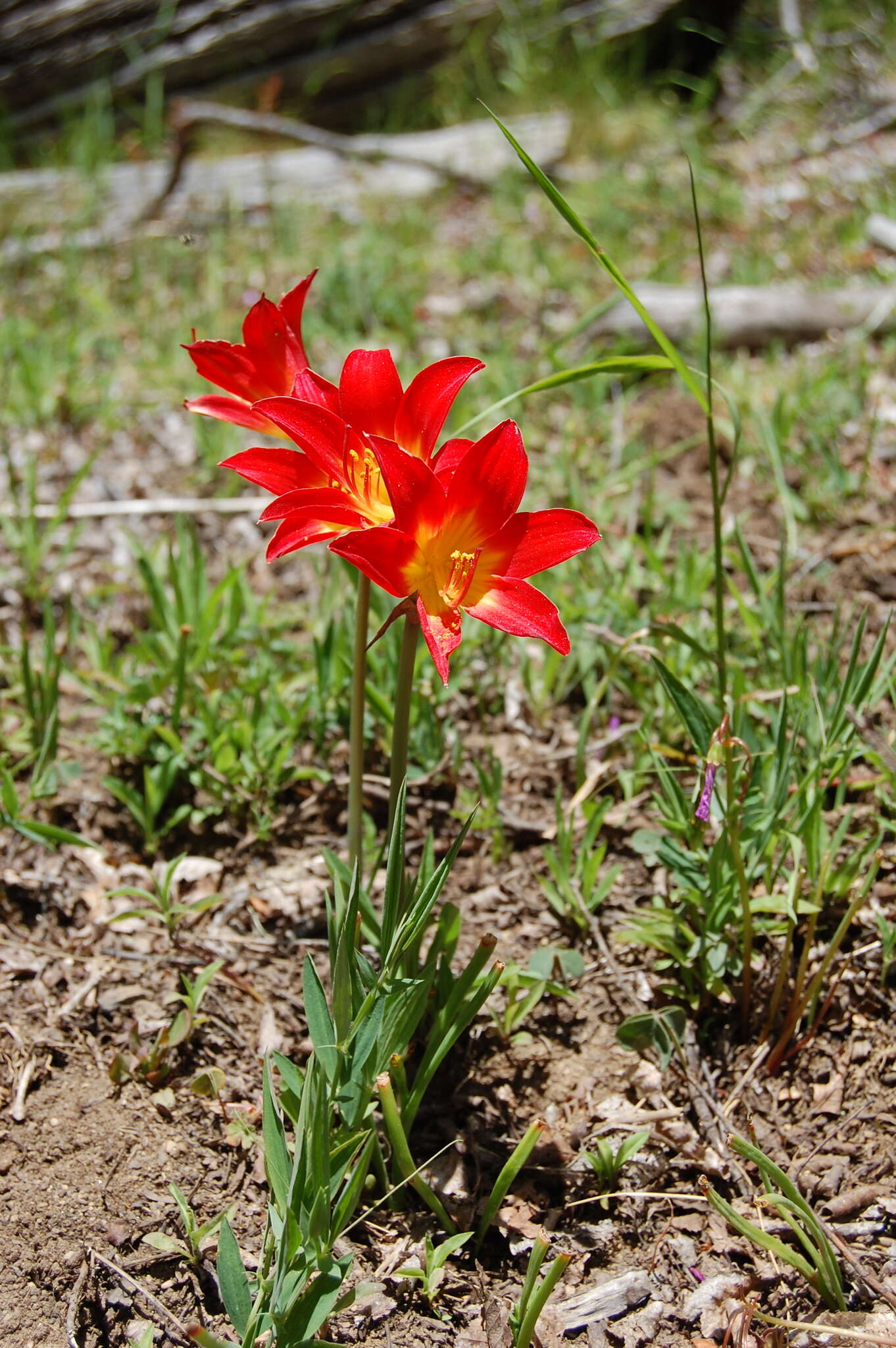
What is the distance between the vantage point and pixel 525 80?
18.3ft

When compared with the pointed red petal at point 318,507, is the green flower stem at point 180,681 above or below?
below

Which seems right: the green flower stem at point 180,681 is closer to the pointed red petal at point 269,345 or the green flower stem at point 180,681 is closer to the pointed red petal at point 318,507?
the pointed red petal at point 269,345

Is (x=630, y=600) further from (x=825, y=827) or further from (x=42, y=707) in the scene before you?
(x=42, y=707)

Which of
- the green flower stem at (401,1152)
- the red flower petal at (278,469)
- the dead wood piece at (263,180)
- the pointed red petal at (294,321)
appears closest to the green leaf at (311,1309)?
the green flower stem at (401,1152)

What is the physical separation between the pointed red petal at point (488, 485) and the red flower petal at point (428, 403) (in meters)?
0.10

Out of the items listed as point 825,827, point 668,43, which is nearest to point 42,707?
point 825,827

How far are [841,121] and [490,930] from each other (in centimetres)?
531

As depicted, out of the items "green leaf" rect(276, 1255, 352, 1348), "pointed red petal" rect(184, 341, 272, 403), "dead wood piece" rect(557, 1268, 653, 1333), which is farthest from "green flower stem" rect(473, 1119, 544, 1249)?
"pointed red petal" rect(184, 341, 272, 403)

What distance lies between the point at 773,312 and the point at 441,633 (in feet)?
10.2

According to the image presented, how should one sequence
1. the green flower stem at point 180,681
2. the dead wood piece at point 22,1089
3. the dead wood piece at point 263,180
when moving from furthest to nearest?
1. the dead wood piece at point 263,180
2. the green flower stem at point 180,681
3. the dead wood piece at point 22,1089

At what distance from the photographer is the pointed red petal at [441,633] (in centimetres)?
125

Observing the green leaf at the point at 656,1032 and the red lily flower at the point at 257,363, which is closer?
the red lily flower at the point at 257,363

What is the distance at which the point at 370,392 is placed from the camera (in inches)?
57.1

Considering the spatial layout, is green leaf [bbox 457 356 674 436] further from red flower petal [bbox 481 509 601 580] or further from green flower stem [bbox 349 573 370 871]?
green flower stem [bbox 349 573 370 871]
